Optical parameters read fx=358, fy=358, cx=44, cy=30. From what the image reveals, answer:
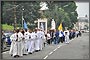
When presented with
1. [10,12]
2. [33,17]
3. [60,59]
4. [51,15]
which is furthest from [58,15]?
[60,59]

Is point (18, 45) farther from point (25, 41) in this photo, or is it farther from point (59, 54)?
point (59, 54)

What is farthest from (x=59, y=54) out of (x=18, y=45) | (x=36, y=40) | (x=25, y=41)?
(x=36, y=40)

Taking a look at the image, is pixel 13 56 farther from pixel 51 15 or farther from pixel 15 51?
pixel 51 15

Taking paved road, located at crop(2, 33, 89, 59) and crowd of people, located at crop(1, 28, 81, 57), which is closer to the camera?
paved road, located at crop(2, 33, 89, 59)

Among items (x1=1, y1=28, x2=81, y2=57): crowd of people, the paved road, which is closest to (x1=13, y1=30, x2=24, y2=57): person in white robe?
(x1=1, y1=28, x2=81, y2=57): crowd of people

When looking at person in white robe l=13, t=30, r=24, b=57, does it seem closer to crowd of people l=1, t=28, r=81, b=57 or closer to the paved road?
crowd of people l=1, t=28, r=81, b=57

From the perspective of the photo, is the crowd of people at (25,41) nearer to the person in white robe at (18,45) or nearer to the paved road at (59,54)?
the person in white robe at (18,45)

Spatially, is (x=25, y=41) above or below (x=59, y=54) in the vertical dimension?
above

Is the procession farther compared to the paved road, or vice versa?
the procession

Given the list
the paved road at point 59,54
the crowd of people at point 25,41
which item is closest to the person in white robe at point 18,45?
the crowd of people at point 25,41

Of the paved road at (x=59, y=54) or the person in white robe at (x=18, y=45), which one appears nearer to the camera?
the paved road at (x=59, y=54)

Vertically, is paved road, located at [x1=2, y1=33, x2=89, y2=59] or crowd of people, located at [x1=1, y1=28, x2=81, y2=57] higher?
crowd of people, located at [x1=1, y1=28, x2=81, y2=57]

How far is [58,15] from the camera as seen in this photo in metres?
72.1

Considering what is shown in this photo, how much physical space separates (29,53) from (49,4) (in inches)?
2487
